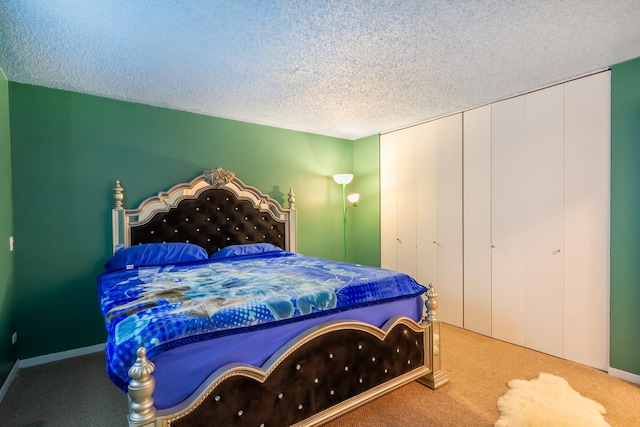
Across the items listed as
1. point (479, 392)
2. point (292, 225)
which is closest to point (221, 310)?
point (479, 392)

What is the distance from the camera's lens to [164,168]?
3.47 meters

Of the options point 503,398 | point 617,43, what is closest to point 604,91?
point 617,43

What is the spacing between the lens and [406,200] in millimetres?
4250

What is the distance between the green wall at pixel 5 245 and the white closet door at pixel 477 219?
4.19 meters

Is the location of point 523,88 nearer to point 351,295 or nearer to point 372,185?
point 372,185

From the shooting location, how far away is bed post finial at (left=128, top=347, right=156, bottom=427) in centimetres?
126

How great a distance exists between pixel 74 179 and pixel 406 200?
12.1 feet

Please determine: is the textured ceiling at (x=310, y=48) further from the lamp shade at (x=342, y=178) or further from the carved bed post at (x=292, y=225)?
the carved bed post at (x=292, y=225)

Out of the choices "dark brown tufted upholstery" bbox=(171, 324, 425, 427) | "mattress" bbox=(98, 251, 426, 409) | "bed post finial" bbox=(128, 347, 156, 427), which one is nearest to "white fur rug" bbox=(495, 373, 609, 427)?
"dark brown tufted upholstery" bbox=(171, 324, 425, 427)

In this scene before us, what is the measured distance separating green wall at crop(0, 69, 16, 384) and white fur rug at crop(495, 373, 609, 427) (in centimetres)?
352

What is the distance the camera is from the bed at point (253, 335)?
1399 mm

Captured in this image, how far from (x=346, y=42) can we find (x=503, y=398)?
267cm

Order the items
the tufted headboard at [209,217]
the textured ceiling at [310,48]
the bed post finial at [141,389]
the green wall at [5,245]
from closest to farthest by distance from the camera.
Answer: the bed post finial at [141,389] < the textured ceiling at [310,48] < the green wall at [5,245] < the tufted headboard at [209,217]

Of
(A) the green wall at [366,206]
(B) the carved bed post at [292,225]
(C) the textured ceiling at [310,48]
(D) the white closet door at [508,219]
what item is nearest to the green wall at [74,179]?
(C) the textured ceiling at [310,48]
